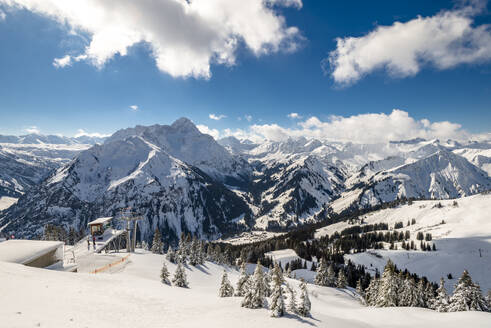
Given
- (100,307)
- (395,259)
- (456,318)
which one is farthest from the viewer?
(395,259)

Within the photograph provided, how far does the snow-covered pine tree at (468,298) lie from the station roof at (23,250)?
75.3m

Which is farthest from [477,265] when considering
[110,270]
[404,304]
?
[110,270]

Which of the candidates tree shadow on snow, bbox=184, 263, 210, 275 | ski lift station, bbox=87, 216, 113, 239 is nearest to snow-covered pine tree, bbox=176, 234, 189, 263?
tree shadow on snow, bbox=184, 263, 210, 275

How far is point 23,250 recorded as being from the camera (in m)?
36.7

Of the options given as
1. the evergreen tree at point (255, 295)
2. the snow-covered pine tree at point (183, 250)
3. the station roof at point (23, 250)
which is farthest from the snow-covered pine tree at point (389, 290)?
the station roof at point (23, 250)

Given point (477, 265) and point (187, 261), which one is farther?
point (477, 265)

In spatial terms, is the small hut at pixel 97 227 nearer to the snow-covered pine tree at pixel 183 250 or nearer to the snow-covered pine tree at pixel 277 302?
the snow-covered pine tree at pixel 183 250

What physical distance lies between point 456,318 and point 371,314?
40.7 ft

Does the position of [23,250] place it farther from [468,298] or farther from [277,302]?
[468,298]

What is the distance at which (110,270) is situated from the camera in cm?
4888

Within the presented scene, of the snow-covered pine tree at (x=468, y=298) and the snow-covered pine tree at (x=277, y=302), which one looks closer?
the snow-covered pine tree at (x=277, y=302)

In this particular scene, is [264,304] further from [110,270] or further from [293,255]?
[293,255]

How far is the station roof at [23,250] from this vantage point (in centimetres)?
3416

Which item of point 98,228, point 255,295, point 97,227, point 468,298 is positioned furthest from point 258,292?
point 97,227
